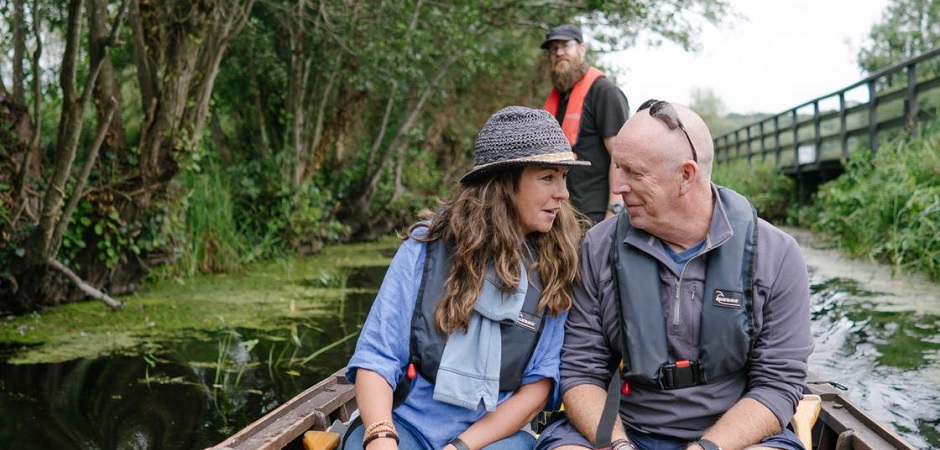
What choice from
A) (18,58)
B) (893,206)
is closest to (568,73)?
(18,58)

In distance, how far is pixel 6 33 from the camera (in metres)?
8.03

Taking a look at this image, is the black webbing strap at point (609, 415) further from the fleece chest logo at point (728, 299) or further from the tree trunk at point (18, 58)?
the tree trunk at point (18, 58)

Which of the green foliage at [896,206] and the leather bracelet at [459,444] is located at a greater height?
the green foliage at [896,206]

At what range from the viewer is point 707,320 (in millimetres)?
2361

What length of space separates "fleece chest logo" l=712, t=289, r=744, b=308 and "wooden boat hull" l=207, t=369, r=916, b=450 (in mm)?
649

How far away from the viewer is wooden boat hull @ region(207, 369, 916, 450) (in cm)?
262

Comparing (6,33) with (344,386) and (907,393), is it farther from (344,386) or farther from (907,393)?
(907,393)

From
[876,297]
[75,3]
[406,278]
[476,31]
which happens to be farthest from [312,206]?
[406,278]

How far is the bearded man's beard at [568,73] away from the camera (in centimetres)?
432

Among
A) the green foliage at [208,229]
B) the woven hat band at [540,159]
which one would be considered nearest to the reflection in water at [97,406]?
the woven hat band at [540,159]

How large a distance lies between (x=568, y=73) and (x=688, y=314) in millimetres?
2154

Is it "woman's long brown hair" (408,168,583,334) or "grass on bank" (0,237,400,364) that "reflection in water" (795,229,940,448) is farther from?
"grass on bank" (0,237,400,364)

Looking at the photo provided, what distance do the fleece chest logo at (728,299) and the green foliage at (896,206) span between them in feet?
18.9

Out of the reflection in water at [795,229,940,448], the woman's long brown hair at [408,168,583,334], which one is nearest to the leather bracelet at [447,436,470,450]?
the woman's long brown hair at [408,168,583,334]
